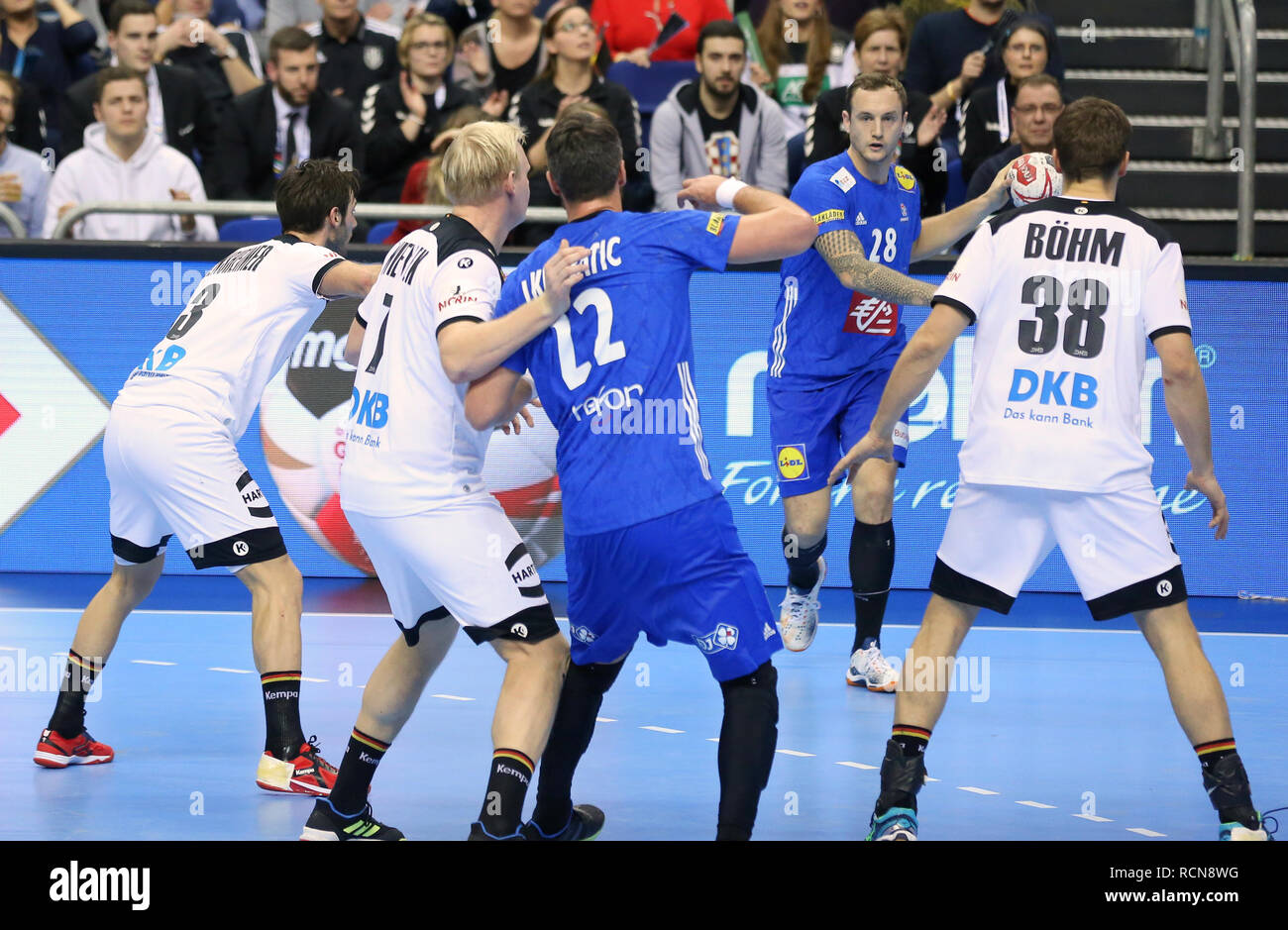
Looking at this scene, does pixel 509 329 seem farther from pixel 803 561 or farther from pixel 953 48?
pixel 953 48

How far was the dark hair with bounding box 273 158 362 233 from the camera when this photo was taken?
5.88m

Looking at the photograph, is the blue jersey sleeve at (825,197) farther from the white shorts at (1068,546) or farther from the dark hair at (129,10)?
the dark hair at (129,10)

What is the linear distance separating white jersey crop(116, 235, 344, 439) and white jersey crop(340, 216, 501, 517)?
1.06 m

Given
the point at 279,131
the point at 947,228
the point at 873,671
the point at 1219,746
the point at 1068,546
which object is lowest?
the point at 873,671

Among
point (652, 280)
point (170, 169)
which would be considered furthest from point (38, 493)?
point (652, 280)

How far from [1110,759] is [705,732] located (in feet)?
5.23

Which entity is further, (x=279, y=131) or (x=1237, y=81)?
(x=1237, y=81)

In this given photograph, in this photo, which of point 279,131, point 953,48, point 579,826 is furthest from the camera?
point 953,48

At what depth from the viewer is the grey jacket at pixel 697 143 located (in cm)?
1065

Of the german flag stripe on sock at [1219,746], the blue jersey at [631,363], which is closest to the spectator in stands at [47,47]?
the blue jersey at [631,363]

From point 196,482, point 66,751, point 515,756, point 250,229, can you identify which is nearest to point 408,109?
point 250,229

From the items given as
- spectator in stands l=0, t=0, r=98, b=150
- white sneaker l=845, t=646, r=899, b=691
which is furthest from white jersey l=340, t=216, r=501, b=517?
spectator in stands l=0, t=0, r=98, b=150

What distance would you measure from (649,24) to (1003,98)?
2.88m
